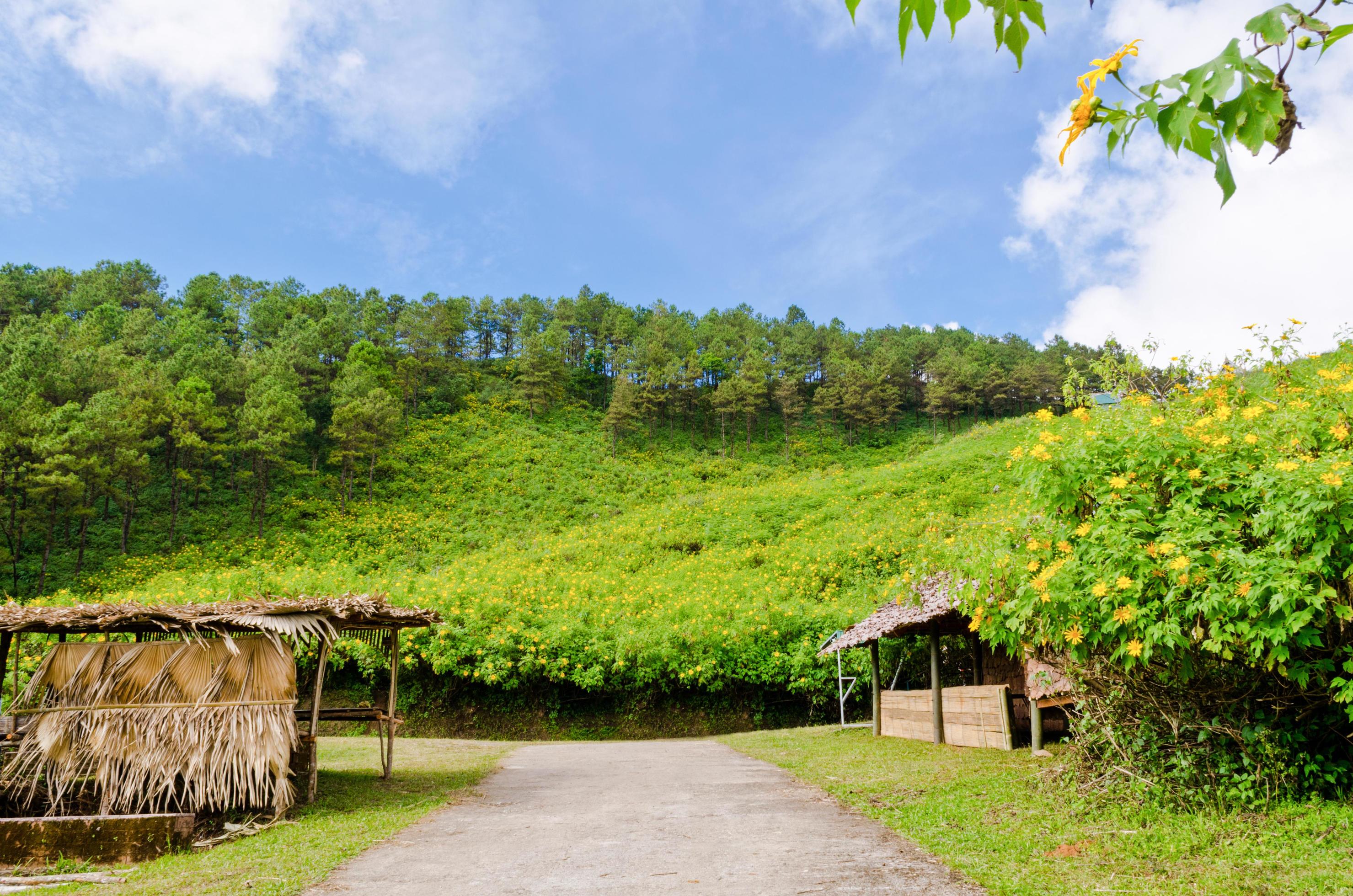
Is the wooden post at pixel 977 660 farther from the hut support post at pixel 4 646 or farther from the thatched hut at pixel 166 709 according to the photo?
the hut support post at pixel 4 646

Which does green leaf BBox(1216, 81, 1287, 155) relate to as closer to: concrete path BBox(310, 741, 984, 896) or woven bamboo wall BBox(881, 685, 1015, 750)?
concrete path BBox(310, 741, 984, 896)

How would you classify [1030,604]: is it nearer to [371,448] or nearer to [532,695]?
[532,695]

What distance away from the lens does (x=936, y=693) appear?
1315cm

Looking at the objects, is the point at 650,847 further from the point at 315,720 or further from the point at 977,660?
the point at 977,660

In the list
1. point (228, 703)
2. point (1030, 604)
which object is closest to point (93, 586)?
point (228, 703)

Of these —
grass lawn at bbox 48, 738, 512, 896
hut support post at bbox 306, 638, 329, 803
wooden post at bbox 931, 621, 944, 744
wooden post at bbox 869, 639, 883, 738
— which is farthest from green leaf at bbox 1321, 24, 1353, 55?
wooden post at bbox 869, 639, 883, 738

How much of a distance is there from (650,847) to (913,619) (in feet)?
24.1

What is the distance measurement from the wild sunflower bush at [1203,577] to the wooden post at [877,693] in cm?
840

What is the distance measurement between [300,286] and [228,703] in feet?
209

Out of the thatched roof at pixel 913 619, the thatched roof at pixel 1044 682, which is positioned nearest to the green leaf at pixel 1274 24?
the thatched roof at pixel 1044 682

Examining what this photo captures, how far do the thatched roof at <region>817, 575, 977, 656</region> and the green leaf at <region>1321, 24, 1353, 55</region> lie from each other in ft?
27.1

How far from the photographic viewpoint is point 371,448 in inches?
1431

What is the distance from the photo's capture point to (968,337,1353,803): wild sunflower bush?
16.8ft

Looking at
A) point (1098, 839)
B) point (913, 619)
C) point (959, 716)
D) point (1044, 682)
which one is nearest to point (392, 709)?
point (913, 619)
